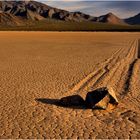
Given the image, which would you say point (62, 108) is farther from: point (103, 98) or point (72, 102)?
point (103, 98)

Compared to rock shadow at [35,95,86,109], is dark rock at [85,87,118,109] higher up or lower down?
higher up

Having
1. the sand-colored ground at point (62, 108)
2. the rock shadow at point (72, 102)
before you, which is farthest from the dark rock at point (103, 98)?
the rock shadow at point (72, 102)

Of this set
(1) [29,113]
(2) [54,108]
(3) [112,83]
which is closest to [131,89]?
(3) [112,83]

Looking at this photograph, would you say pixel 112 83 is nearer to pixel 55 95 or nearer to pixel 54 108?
pixel 55 95

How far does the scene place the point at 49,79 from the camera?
39.6 feet

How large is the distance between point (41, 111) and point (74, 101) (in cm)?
97

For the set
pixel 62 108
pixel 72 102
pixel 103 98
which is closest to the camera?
pixel 103 98

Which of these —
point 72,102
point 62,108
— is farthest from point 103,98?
point 62,108

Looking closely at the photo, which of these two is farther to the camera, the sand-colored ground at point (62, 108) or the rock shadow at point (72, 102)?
Answer: the rock shadow at point (72, 102)

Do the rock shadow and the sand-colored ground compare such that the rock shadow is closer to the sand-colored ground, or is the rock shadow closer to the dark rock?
the sand-colored ground

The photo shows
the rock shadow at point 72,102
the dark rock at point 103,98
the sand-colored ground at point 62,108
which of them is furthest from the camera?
the rock shadow at point 72,102

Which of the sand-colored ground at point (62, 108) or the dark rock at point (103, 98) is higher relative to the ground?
the dark rock at point (103, 98)

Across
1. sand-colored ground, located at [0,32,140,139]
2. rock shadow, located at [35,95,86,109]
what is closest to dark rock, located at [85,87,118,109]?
sand-colored ground, located at [0,32,140,139]

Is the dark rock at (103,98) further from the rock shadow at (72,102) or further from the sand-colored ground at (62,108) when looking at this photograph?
the rock shadow at (72,102)
